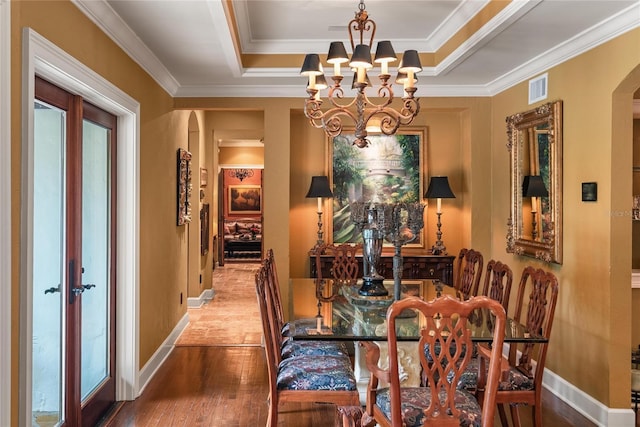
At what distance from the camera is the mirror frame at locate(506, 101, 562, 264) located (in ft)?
11.9

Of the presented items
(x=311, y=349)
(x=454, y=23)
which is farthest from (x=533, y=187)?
(x=311, y=349)

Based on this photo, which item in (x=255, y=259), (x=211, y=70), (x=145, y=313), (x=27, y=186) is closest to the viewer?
(x=27, y=186)

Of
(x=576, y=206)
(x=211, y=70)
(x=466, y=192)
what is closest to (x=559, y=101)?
(x=576, y=206)

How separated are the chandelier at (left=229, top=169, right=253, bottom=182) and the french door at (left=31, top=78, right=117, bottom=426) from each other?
973cm

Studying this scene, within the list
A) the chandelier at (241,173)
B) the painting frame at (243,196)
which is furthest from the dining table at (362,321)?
the chandelier at (241,173)

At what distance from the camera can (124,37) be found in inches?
125

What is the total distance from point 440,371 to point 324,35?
3152mm

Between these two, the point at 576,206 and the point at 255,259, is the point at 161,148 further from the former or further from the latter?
the point at 255,259

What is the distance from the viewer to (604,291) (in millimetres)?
3160

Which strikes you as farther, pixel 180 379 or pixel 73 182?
pixel 180 379

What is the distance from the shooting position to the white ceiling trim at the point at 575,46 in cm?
289

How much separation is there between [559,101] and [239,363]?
341 centimetres

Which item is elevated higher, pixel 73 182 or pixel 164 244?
pixel 73 182

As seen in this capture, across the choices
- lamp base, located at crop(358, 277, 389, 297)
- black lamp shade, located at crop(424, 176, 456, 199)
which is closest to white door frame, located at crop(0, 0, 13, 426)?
lamp base, located at crop(358, 277, 389, 297)
